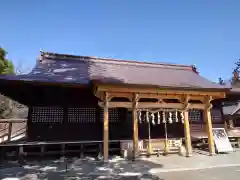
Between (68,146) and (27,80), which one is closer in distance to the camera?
(27,80)

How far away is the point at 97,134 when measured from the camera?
8.96m

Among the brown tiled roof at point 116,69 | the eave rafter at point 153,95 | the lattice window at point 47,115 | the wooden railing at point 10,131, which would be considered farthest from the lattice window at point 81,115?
the wooden railing at point 10,131

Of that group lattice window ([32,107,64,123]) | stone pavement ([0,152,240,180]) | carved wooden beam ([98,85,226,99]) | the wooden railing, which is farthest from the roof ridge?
stone pavement ([0,152,240,180])

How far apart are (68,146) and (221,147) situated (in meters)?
6.75

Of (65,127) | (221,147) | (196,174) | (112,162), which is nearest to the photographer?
(196,174)

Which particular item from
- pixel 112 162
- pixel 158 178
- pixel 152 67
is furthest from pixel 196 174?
pixel 152 67

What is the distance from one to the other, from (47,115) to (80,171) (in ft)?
13.7

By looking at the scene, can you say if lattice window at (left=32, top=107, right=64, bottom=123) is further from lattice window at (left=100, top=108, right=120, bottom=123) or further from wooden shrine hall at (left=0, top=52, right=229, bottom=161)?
lattice window at (left=100, top=108, right=120, bottom=123)

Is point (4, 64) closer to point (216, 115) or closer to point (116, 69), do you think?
point (116, 69)

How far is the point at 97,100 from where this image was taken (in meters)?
9.17

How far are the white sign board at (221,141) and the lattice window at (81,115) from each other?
18.4 feet

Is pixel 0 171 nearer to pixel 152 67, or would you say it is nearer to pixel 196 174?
pixel 196 174

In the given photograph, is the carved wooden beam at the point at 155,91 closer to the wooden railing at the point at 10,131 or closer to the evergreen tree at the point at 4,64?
the wooden railing at the point at 10,131

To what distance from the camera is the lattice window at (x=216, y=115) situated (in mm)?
11209
